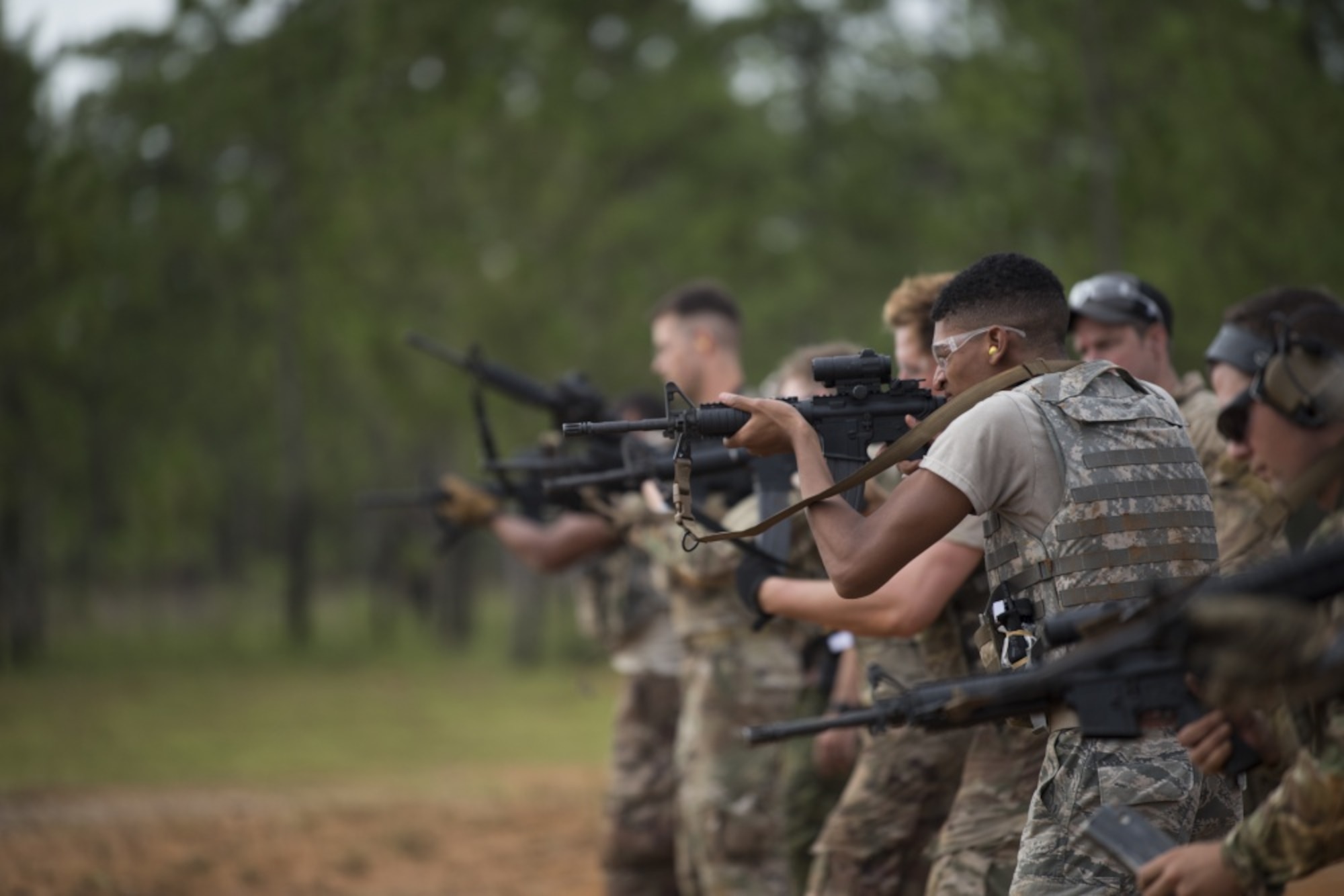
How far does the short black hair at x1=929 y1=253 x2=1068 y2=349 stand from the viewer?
4078 mm

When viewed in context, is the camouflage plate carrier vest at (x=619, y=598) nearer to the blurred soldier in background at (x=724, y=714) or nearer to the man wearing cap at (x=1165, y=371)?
the blurred soldier in background at (x=724, y=714)

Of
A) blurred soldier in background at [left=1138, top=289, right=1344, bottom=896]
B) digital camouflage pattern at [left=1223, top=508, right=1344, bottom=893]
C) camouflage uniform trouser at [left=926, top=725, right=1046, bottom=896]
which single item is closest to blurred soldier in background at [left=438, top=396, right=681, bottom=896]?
camouflage uniform trouser at [left=926, top=725, right=1046, bottom=896]

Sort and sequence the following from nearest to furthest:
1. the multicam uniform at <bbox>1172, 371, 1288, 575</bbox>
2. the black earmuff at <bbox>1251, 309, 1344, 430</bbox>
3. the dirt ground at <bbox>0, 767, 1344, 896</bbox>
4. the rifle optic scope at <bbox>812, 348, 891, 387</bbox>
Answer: the black earmuff at <bbox>1251, 309, 1344, 430</bbox> → the rifle optic scope at <bbox>812, 348, 891, 387</bbox> → the multicam uniform at <bbox>1172, 371, 1288, 575</bbox> → the dirt ground at <bbox>0, 767, 1344, 896</bbox>

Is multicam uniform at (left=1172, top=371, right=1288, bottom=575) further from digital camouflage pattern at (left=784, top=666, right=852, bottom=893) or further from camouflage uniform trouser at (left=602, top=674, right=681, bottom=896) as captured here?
camouflage uniform trouser at (left=602, top=674, right=681, bottom=896)

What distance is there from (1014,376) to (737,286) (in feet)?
72.8

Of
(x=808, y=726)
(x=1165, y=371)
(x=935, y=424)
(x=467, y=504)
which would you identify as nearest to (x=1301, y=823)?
(x=808, y=726)

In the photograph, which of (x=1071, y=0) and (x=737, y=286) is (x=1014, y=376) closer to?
(x=1071, y=0)

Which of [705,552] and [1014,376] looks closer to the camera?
[1014,376]

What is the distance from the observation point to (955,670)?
17.9 ft

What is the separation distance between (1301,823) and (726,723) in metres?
3.88

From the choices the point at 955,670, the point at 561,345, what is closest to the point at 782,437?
the point at 955,670

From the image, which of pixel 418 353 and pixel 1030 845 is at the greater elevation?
pixel 418 353

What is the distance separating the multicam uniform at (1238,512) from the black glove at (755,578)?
4.84 feet

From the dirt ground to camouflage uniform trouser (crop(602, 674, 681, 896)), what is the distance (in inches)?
67.4
